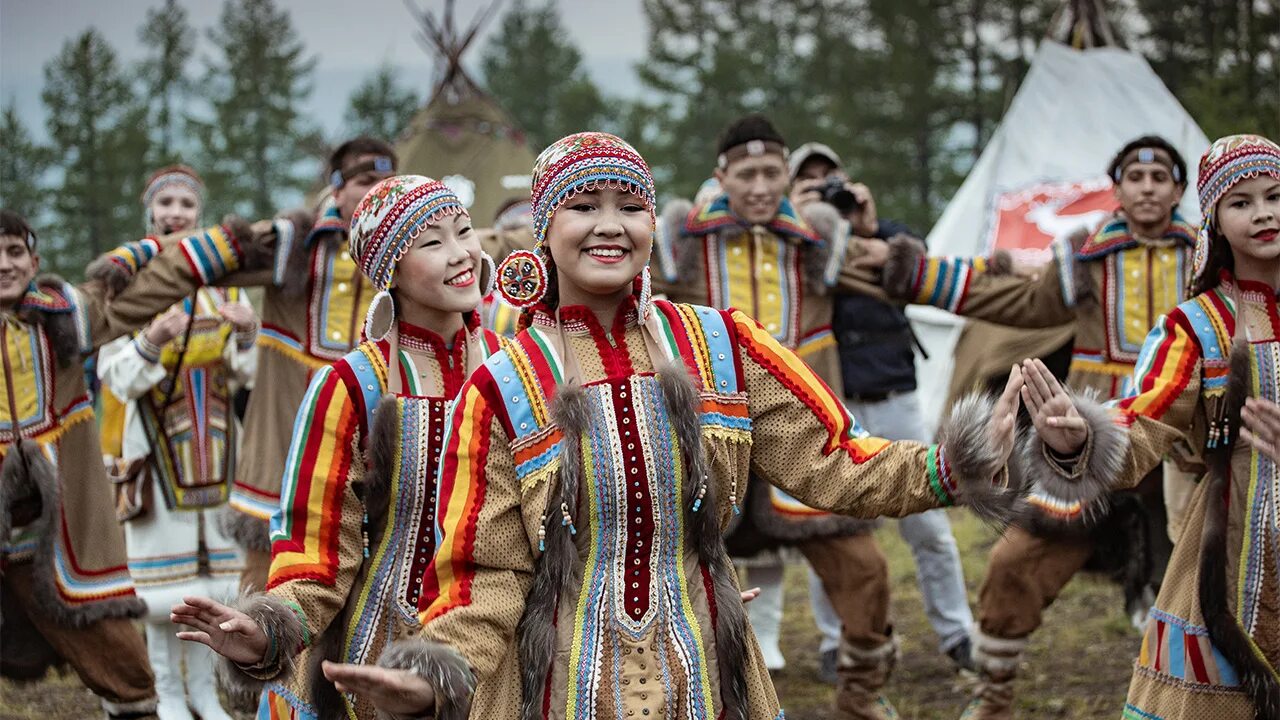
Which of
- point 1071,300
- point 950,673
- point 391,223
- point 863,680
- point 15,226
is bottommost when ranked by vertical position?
point 950,673

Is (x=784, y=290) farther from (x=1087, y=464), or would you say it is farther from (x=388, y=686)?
(x=388, y=686)

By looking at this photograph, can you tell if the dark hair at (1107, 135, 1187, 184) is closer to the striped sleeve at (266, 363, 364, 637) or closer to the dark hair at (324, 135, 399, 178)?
the dark hair at (324, 135, 399, 178)

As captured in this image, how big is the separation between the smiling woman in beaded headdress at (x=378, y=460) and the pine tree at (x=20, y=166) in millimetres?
15256

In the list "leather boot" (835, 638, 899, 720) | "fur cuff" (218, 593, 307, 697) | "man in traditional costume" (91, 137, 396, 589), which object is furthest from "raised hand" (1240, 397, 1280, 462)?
"man in traditional costume" (91, 137, 396, 589)

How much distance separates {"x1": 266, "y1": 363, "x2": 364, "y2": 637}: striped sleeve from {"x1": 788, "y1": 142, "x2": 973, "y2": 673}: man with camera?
3.39 metres

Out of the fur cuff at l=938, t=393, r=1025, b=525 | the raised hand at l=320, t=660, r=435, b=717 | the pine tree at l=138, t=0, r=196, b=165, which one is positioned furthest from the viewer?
the pine tree at l=138, t=0, r=196, b=165

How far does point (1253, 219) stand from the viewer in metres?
3.68

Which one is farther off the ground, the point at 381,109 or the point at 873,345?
the point at 381,109

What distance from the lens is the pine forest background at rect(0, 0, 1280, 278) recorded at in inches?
686

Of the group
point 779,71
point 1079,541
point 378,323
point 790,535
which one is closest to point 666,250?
point 790,535

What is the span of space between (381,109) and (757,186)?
1826 centimetres

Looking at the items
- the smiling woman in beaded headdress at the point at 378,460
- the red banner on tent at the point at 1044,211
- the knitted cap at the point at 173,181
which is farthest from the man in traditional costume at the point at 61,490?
the red banner on tent at the point at 1044,211

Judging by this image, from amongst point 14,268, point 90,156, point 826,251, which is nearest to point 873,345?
point 826,251

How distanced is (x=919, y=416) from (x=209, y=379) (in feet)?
9.77
